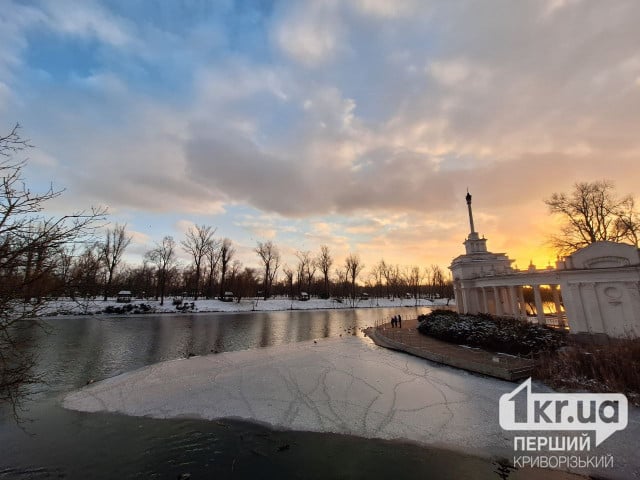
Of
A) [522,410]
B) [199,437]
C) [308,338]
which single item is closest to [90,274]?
[199,437]

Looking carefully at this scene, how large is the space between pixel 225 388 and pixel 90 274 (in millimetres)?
9952

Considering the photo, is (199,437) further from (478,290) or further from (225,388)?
(478,290)

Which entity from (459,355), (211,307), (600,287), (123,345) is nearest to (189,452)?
(459,355)

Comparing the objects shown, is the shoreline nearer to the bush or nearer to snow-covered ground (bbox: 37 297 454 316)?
snow-covered ground (bbox: 37 297 454 316)

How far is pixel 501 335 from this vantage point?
779 inches

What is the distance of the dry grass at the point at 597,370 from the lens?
1198 cm

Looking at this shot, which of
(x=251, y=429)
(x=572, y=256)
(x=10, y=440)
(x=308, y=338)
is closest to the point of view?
(x=10, y=440)

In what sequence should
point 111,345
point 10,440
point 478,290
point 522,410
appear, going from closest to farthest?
point 10,440 → point 522,410 → point 111,345 → point 478,290

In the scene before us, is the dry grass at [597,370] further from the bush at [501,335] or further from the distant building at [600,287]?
the distant building at [600,287]

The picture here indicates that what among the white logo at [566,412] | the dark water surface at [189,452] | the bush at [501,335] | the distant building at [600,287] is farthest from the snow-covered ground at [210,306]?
the distant building at [600,287]

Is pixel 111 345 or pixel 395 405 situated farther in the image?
pixel 111 345

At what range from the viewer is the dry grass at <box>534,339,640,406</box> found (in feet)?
39.3

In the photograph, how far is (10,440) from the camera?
29.8 ft

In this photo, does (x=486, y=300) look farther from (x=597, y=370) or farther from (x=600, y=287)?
(x=597, y=370)
